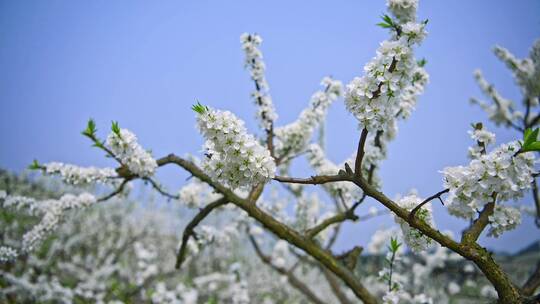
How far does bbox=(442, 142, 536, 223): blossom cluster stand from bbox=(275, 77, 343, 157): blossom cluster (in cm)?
249

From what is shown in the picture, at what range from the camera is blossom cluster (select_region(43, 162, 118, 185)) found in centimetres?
324

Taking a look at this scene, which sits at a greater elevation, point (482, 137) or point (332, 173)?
point (332, 173)

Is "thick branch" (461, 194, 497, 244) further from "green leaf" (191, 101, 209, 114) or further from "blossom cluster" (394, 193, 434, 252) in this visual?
"green leaf" (191, 101, 209, 114)

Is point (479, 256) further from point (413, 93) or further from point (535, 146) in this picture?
point (413, 93)

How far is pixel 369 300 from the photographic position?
2.63 meters

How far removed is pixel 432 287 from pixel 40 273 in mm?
9685

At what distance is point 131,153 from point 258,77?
151 centimetres

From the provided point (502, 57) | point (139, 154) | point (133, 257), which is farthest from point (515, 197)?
point (133, 257)

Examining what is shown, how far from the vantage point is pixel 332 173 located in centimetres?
385

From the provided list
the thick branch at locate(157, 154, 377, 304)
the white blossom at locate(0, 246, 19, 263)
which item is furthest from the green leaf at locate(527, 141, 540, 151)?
the white blossom at locate(0, 246, 19, 263)

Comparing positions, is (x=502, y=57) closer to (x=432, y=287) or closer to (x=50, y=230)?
(x=432, y=287)

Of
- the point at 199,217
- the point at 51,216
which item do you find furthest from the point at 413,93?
the point at 51,216

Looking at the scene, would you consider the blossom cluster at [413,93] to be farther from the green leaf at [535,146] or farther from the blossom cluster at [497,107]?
the blossom cluster at [497,107]

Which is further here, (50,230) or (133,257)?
(133,257)
